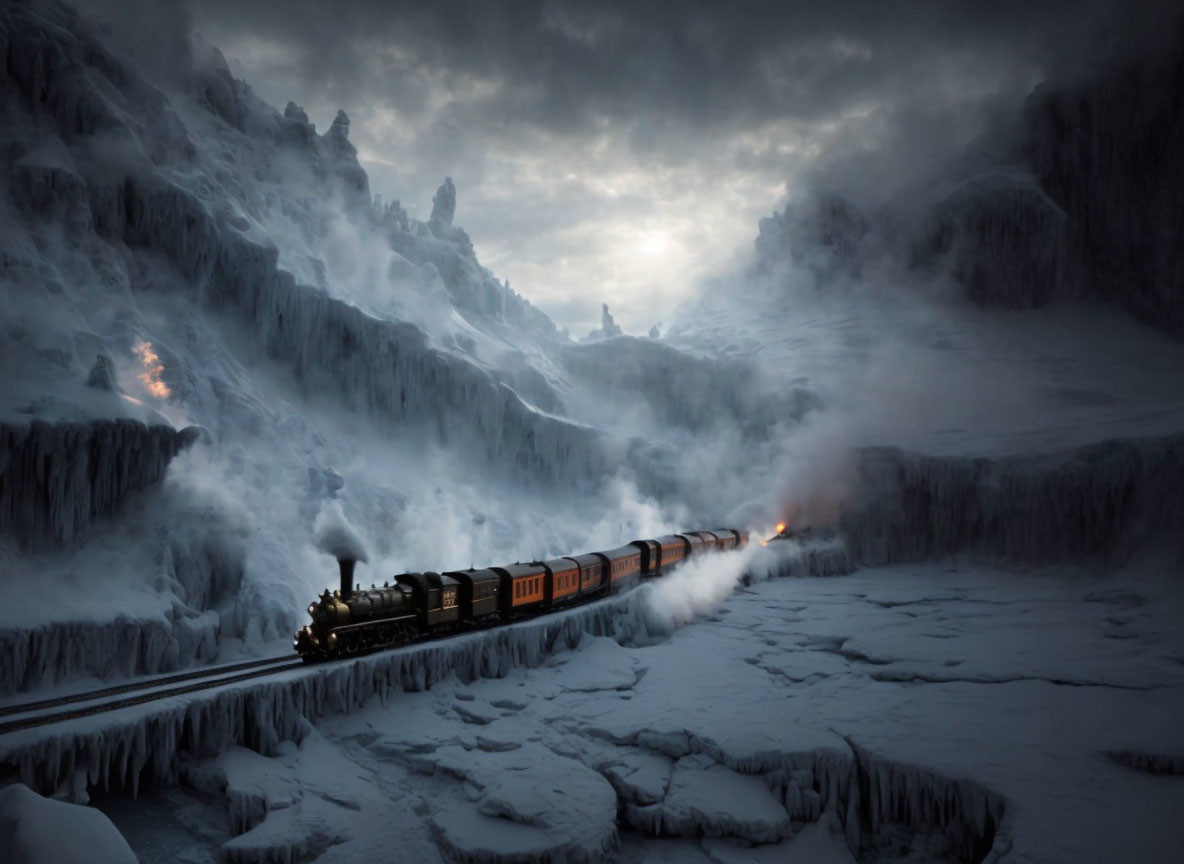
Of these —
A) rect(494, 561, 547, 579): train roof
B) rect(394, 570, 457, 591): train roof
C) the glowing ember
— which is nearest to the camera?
rect(394, 570, 457, 591): train roof

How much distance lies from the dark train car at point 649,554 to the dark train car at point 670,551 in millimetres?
236

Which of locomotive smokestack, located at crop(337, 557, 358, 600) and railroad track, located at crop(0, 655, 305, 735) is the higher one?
locomotive smokestack, located at crop(337, 557, 358, 600)

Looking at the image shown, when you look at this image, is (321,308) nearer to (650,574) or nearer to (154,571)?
(154,571)

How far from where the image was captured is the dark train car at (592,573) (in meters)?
25.2

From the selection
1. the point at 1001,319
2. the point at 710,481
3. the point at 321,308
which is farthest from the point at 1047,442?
the point at 321,308

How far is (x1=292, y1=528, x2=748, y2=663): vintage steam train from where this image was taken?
53.6 feet

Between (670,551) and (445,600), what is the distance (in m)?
14.8

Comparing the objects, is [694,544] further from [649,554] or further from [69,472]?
[69,472]

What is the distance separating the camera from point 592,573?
25781 millimetres

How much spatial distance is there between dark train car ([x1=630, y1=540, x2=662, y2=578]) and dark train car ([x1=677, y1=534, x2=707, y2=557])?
3076 mm

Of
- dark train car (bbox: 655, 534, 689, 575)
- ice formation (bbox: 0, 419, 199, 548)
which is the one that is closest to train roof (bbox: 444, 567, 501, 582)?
ice formation (bbox: 0, 419, 199, 548)

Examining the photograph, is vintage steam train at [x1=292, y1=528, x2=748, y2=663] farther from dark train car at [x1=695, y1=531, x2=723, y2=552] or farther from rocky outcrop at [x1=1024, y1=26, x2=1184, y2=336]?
rocky outcrop at [x1=1024, y1=26, x2=1184, y2=336]

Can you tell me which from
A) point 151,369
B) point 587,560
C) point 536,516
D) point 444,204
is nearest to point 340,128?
point 444,204

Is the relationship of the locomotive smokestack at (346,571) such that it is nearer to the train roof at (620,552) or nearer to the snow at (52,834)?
the snow at (52,834)
